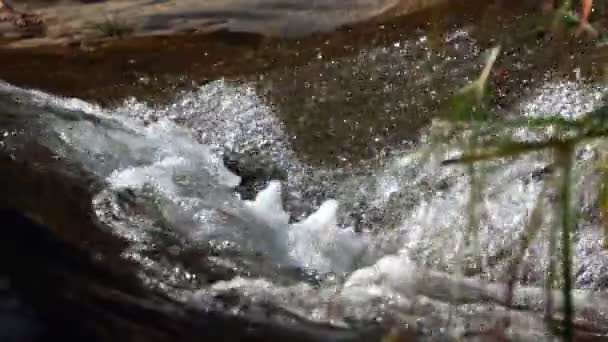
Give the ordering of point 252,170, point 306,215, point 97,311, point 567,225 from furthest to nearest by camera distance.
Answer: point 252,170, point 306,215, point 97,311, point 567,225

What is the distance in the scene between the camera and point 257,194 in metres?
3.18

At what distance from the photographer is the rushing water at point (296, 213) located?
2.44 meters

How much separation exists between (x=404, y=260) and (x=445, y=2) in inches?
64.9

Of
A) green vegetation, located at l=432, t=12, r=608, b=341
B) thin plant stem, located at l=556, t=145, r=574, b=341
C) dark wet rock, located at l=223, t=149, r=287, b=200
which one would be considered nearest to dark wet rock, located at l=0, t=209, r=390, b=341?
dark wet rock, located at l=223, t=149, r=287, b=200

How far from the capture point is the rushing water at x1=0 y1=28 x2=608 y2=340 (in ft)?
8.00

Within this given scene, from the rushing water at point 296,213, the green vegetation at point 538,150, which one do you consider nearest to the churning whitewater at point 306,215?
the rushing water at point 296,213

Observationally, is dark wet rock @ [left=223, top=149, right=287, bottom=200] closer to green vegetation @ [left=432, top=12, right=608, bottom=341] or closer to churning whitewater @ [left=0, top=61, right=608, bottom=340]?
churning whitewater @ [left=0, top=61, right=608, bottom=340]

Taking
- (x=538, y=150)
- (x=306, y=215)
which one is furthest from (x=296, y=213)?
(x=538, y=150)

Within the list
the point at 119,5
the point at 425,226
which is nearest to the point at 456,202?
the point at 425,226

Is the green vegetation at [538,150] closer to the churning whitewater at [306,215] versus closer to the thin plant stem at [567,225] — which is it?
the thin plant stem at [567,225]

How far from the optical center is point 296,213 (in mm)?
3080

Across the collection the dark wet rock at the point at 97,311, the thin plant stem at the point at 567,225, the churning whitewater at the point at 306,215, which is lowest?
the thin plant stem at the point at 567,225

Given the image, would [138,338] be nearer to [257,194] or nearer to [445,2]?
[257,194]

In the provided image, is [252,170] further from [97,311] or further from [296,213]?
[97,311]
